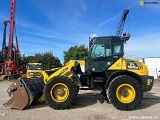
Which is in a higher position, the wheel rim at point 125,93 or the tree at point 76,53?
the tree at point 76,53

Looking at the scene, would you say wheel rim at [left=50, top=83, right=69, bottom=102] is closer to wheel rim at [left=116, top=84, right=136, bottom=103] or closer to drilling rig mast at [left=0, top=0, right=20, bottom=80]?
wheel rim at [left=116, top=84, right=136, bottom=103]

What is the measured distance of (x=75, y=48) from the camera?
6306 cm

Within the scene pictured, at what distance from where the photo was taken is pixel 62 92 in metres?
9.80

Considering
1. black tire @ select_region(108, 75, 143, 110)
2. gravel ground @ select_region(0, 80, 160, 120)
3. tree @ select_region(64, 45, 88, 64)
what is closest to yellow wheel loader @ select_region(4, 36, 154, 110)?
black tire @ select_region(108, 75, 143, 110)

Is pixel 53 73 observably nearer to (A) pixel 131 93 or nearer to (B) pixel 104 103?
(B) pixel 104 103

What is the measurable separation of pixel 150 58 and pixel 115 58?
43347 millimetres

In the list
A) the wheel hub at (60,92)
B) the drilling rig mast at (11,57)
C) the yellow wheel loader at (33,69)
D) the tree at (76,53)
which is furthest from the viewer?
the tree at (76,53)

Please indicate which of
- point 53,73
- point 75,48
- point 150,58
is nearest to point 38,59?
point 75,48

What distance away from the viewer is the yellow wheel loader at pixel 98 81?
970cm

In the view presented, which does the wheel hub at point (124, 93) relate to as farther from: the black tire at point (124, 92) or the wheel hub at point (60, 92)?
the wheel hub at point (60, 92)

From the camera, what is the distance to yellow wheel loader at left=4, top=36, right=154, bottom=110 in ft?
31.8

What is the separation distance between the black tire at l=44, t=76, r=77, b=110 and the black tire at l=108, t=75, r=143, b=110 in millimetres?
1426

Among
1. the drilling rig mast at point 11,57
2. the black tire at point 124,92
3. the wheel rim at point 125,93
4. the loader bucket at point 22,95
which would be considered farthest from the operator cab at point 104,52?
the drilling rig mast at point 11,57

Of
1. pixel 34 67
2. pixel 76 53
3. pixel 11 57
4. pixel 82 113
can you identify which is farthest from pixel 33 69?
pixel 76 53
